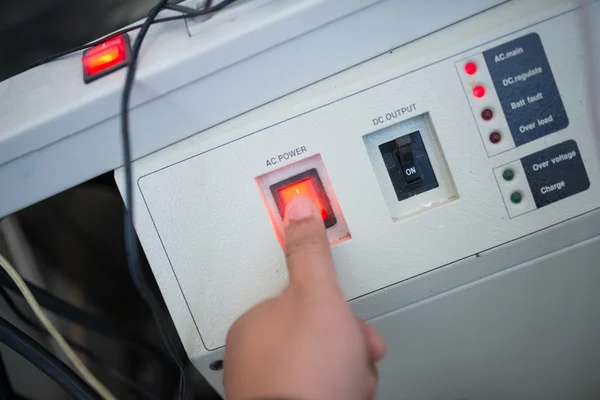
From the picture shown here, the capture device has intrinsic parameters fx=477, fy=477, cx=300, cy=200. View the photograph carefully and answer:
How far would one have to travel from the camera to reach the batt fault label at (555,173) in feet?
1.50

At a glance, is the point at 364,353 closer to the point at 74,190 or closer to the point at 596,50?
Result: the point at 596,50

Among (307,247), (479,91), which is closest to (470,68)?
(479,91)

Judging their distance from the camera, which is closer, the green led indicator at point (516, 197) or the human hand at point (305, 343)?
the human hand at point (305, 343)

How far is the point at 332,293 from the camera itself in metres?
0.38

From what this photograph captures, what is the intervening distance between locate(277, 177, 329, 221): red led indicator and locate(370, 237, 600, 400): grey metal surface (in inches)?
5.2

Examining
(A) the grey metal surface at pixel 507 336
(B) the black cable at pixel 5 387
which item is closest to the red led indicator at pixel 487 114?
(A) the grey metal surface at pixel 507 336

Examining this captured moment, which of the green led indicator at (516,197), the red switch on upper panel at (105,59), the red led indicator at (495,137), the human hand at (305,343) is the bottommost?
the human hand at (305,343)

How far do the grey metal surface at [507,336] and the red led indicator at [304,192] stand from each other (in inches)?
5.2

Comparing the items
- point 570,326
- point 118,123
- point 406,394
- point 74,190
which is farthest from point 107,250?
point 570,326

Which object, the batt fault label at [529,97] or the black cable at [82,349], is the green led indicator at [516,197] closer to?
the batt fault label at [529,97]

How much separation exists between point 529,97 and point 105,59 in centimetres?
41

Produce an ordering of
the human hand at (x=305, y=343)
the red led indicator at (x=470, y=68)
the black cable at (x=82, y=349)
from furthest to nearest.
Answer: the black cable at (x=82, y=349)
the red led indicator at (x=470, y=68)
the human hand at (x=305, y=343)

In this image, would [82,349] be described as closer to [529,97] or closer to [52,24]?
[52,24]

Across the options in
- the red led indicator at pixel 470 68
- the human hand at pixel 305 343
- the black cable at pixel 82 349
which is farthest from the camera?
the black cable at pixel 82 349
